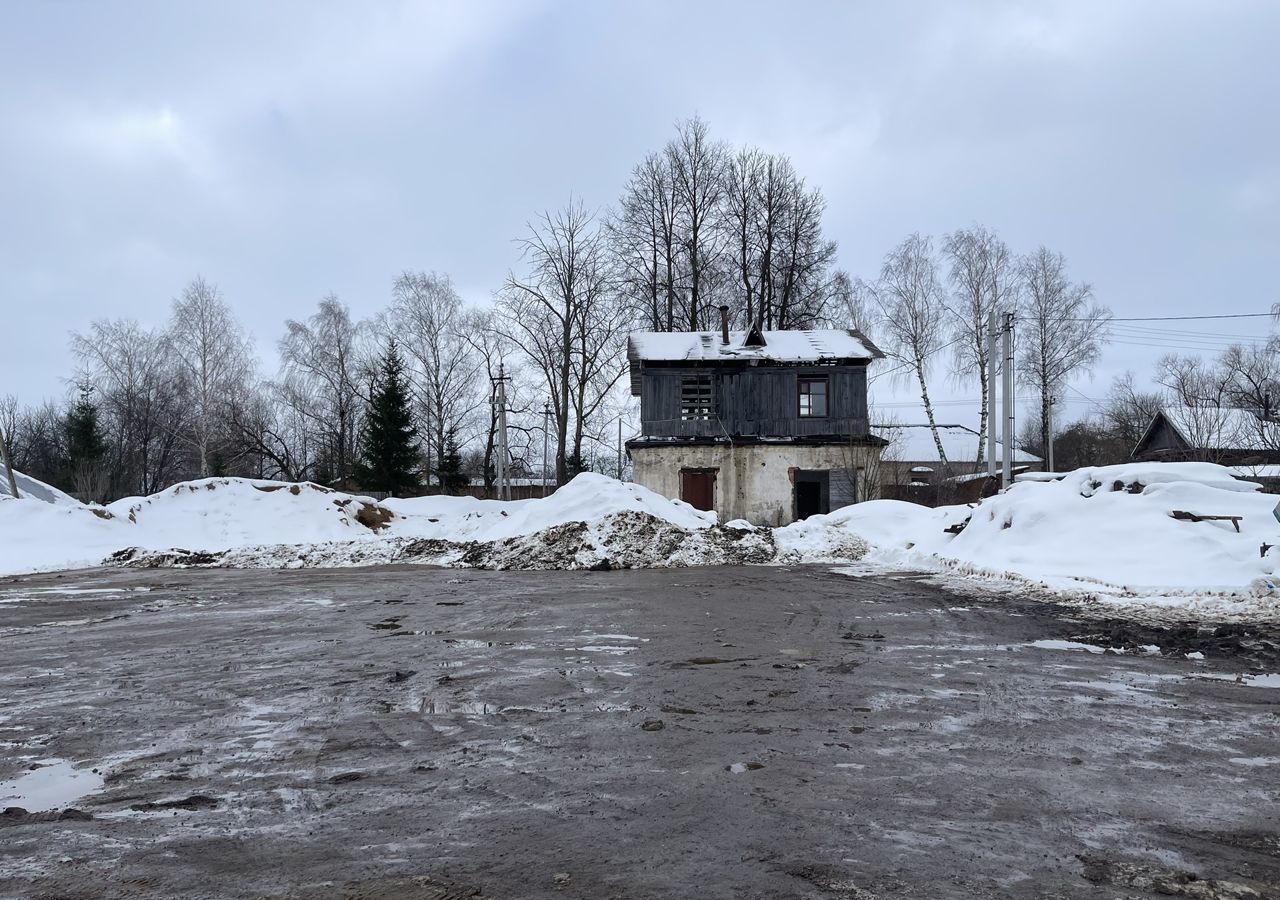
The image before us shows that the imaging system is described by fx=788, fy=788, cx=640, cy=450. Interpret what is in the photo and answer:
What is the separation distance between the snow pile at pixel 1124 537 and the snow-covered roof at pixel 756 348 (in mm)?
16479

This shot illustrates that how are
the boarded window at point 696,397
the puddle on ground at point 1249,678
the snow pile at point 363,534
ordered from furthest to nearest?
1. the boarded window at point 696,397
2. the snow pile at point 363,534
3. the puddle on ground at point 1249,678

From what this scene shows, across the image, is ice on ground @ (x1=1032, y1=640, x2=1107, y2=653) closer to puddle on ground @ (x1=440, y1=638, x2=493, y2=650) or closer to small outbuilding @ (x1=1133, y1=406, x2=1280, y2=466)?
puddle on ground @ (x1=440, y1=638, x2=493, y2=650)

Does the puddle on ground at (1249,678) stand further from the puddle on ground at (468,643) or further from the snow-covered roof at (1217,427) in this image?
the snow-covered roof at (1217,427)

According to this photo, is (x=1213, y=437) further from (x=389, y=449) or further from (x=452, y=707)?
(x=452, y=707)

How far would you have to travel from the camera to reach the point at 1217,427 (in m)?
36.0

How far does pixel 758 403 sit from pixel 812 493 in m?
4.33

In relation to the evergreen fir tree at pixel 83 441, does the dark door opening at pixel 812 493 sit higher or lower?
lower

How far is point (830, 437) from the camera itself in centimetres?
3145

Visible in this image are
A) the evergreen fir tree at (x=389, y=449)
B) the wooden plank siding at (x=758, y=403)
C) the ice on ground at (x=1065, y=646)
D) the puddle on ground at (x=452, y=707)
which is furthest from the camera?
the evergreen fir tree at (x=389, y=449)

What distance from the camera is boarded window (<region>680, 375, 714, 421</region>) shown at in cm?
3303

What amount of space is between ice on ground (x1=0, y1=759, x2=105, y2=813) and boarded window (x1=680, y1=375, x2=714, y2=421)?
97.3ft

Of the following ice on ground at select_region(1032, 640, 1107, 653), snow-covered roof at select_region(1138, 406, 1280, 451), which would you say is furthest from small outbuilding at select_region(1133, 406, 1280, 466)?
ice on ground at select_region(1032, 640, 1107, 653)

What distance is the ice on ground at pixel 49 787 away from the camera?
11.3ft

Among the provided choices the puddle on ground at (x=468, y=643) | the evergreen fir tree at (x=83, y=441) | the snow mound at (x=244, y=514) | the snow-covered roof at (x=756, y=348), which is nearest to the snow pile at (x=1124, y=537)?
the puddle on ground at (x=468, y=643)
